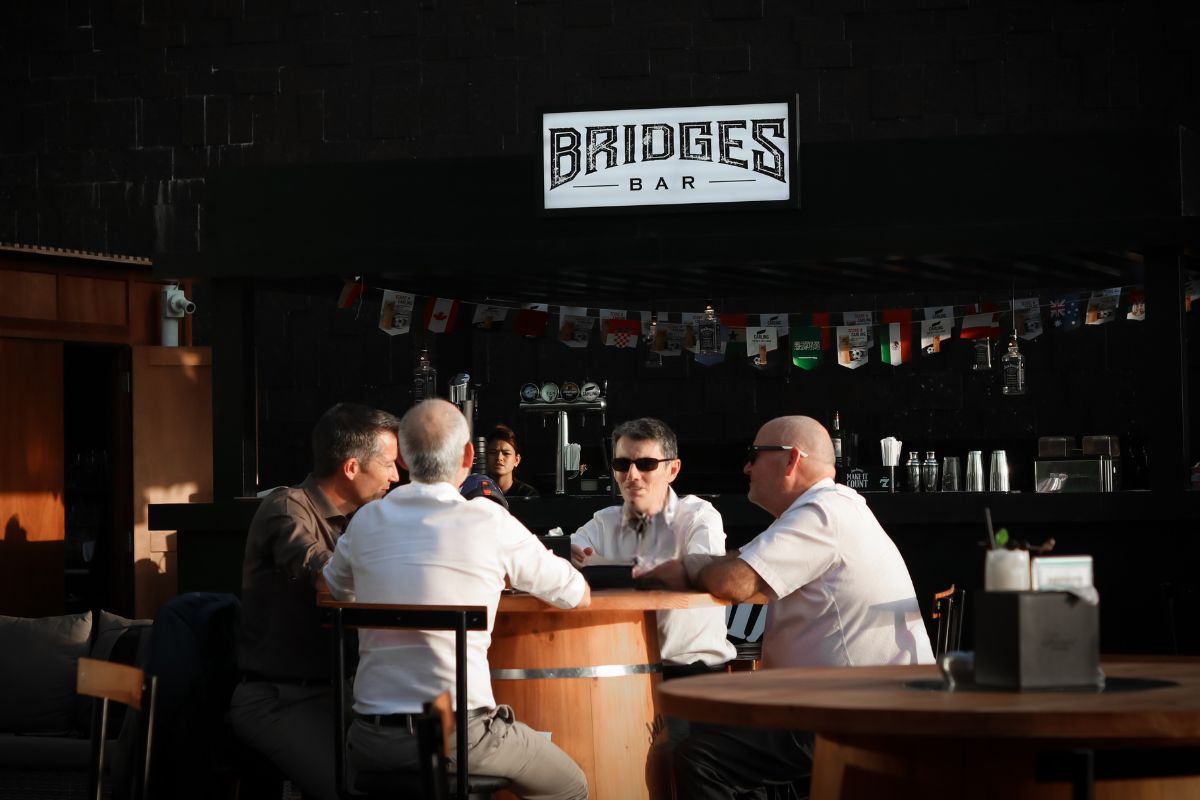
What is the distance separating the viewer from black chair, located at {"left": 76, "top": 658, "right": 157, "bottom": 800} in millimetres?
2947

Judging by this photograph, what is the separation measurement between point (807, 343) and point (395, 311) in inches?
95.6

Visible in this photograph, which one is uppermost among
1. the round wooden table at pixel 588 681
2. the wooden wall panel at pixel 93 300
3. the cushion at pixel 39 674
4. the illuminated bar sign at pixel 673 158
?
the illuminated bar sign at pixel 673 158

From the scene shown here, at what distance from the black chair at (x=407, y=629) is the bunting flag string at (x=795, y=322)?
507 centimetres

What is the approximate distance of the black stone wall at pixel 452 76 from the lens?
34.8 feet

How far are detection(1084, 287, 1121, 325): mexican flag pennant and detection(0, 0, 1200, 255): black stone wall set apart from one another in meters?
2.13

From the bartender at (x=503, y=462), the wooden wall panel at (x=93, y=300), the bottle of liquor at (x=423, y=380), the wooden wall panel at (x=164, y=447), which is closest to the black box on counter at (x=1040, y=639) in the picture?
the bartender at (x=503, y=462)

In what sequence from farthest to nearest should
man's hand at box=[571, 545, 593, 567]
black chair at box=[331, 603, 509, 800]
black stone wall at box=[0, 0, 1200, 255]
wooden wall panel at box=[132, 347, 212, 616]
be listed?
1. black stone wall at box=[0, 0, 1200, 255]
2. wooden wall panel at box=[132, 347, 212, 616]
3. man's hand at box=[571, 545, 593, 567]
4. black chair at box=[331, 603, 509, 800]

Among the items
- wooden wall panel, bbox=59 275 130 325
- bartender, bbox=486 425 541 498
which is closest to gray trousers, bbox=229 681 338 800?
bartender, bbox=486 425 541 498

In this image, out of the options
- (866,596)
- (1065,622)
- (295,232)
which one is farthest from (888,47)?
(1065,622)

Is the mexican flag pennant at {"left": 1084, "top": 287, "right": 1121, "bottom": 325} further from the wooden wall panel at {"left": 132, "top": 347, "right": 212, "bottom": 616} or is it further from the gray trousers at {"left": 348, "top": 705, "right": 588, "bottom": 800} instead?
the gray trousers at {"left": 348, "top": 705, "right": 588, "bottom": 800}

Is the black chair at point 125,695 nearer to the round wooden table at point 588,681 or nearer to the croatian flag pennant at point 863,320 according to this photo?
the round wooden table at point 588,681

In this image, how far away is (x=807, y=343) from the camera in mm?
9141

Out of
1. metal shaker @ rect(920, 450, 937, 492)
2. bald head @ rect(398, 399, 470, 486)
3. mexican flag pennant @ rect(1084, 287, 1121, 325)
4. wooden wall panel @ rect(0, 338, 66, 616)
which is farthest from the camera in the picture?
wooden wall panel @ rect(0, 338, 66, 616)

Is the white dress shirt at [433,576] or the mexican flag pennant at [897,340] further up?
the mexican flag pennant at [897,340]
